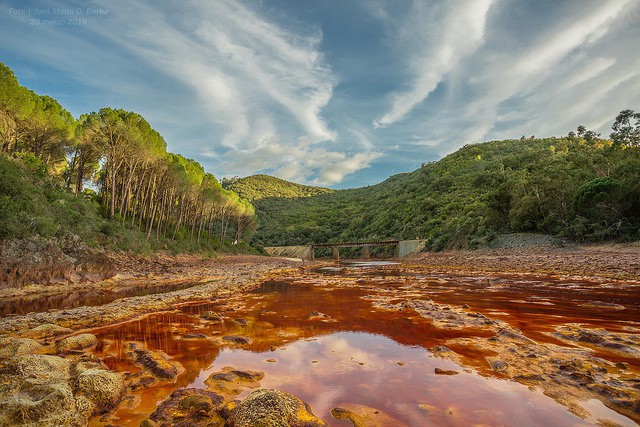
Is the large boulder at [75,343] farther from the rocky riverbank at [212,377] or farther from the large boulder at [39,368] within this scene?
the large boulder at [39,368]

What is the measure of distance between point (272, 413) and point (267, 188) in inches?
6684

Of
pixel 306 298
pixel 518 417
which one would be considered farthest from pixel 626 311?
pixel 306 298

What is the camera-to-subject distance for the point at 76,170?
3969 centimetres

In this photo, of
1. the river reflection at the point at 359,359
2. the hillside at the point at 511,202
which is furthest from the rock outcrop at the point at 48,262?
the hillside at the point at 511,202

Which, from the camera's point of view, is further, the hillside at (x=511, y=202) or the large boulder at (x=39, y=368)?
the hillside at (x=511, y=202)

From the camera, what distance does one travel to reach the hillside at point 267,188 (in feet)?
511

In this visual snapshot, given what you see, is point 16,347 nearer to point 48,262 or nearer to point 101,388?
point 101,388

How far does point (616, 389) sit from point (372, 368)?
268 cm

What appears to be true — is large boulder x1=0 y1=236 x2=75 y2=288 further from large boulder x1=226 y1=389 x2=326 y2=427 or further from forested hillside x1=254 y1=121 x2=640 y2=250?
forested hillside x1=254 y1=121 x2=640 y2=250

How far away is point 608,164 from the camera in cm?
3139

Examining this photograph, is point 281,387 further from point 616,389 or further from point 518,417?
point 616,389

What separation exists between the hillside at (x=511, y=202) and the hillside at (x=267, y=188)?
165ft

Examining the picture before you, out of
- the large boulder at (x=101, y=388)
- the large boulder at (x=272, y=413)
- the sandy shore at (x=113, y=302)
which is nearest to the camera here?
the large boulder at (x=272, y=413)

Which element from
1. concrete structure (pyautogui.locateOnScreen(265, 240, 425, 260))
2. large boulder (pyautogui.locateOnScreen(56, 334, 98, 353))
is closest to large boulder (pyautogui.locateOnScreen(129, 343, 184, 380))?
large boulder (pyautogui.locateOnScreen(56, 334, 98, 353))
